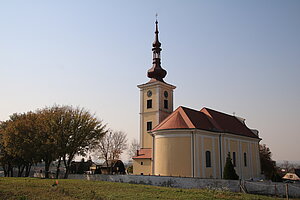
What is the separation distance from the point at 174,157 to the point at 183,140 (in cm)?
212

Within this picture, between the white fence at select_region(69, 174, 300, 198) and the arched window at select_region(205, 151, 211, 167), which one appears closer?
the white fence at select_region(69, 174, 300, 198)

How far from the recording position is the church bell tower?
131 feet

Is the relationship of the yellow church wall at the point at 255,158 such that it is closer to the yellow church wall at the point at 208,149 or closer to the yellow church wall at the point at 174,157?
the yellow church wall at the point at 208,149

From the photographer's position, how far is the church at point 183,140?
3077cm

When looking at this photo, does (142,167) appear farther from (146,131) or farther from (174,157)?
(174,157)

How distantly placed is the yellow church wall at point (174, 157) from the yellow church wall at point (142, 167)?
14.5 feet

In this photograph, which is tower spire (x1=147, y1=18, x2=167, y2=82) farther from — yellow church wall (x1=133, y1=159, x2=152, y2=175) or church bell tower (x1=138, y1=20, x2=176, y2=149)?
yellow church wall (x1=133, y1=159, x2=152, y2=175)

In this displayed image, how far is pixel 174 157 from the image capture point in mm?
30734

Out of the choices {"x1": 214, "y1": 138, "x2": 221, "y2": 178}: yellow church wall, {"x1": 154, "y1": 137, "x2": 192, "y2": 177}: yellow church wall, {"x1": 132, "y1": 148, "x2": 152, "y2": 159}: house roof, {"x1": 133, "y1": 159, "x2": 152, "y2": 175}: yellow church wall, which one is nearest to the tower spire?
{"x1": 132, "y1": 148, "x2": 152, "y2": 159}: house roof

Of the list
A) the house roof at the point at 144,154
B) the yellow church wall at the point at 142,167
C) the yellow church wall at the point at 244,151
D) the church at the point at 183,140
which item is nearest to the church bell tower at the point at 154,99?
the church at the point at 183,140

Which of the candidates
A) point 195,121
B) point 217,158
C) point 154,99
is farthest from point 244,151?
point 154,99

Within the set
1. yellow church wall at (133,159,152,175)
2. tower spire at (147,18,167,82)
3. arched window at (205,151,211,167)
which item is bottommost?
yellow church wall at (133,159,152,175)

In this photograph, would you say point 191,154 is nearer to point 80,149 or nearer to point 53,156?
point 80,149

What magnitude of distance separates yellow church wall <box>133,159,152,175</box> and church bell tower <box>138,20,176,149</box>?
296 centimetres
